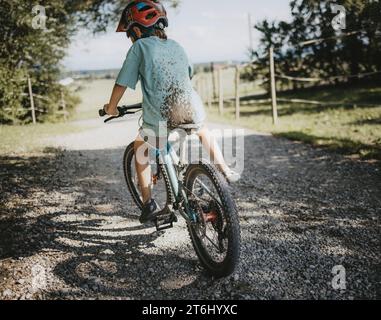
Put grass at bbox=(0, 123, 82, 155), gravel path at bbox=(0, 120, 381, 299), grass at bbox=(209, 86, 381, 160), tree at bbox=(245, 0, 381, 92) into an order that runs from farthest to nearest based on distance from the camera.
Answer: tree at bbox=(245, 0, 381, 92) < grass at bbox=(0, 123, 82, 155) < grass at bbox=(209, 86, 381, 160) < gravel path at bbox=(0, 120, 381, 299)

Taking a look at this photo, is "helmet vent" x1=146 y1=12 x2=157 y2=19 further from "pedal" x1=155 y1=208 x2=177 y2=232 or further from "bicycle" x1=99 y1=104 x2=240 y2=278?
"pedal" x1=155 y1=208 x2=177 y2=232

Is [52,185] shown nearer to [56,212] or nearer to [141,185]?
[56,212]

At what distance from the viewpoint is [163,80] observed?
2.71m

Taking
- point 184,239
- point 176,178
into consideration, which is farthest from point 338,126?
point 176,178

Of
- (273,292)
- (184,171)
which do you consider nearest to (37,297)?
(184,171)

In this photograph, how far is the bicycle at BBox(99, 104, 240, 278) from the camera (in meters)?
2.50

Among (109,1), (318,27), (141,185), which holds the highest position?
(109,1)

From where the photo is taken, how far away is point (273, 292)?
8.27 ft

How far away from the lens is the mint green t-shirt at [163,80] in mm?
2668

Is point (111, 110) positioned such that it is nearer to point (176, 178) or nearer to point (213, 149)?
point (176, 178)

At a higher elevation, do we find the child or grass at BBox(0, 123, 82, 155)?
the child

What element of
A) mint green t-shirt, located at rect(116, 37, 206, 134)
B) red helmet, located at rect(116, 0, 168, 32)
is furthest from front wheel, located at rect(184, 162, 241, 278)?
red helmet, located at rect(116, 0, 168, 32)

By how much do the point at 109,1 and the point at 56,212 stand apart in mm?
16630

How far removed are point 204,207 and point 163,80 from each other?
103 centimetres
